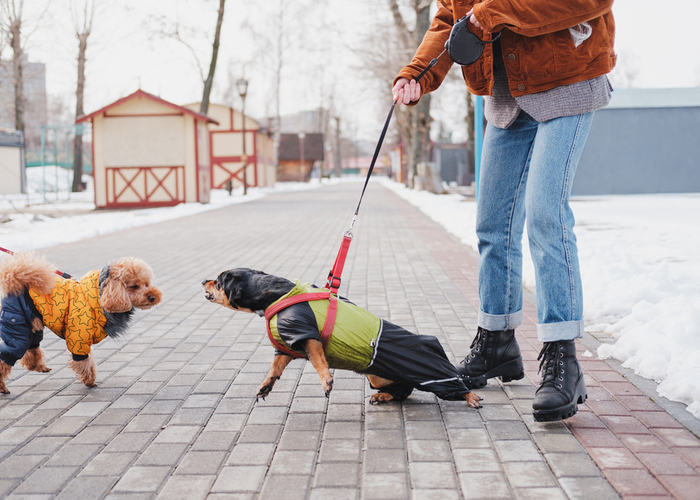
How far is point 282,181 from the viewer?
66812mm

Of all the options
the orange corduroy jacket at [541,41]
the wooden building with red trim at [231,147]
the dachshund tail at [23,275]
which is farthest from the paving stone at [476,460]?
the wooden building with red trim at [231,147]

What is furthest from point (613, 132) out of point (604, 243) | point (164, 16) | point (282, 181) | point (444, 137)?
point (282, 181)

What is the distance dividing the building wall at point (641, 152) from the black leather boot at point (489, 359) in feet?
63.9

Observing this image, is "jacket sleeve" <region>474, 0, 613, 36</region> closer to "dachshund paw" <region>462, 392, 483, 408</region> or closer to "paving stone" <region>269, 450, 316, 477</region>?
"dachshund paw" <region>462, 392, 483, 408</region>

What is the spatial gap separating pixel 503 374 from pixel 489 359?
13 cm

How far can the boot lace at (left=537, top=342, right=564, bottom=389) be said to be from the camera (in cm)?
293

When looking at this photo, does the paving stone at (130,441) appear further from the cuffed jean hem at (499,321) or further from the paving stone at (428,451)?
the cuffed jean hem at (499,321)

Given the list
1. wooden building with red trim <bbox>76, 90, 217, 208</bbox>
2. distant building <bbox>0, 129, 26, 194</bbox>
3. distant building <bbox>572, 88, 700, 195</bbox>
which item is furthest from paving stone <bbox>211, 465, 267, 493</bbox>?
distant building <bbox>0, 129, 26, 194</bbox>

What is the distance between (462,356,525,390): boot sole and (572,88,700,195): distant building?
63.7 ft

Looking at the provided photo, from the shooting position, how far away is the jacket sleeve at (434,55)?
3.29 metres

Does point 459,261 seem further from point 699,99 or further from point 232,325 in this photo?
point 699,99

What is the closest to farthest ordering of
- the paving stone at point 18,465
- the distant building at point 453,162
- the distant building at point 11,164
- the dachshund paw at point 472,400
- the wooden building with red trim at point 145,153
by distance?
the paving stone at point 18,465
the dachshund paw at point 472,400
the wooden building with red trim at point 145,153
the distant building at point 11,164
the distant building at point 453,162

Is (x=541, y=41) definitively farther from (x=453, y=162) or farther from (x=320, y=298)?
(x=453, y=162)

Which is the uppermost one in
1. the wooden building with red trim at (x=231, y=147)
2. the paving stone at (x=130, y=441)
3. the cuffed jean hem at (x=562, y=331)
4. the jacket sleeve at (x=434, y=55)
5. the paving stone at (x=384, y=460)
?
the wooden building with red trim at (x=231, y=147)
